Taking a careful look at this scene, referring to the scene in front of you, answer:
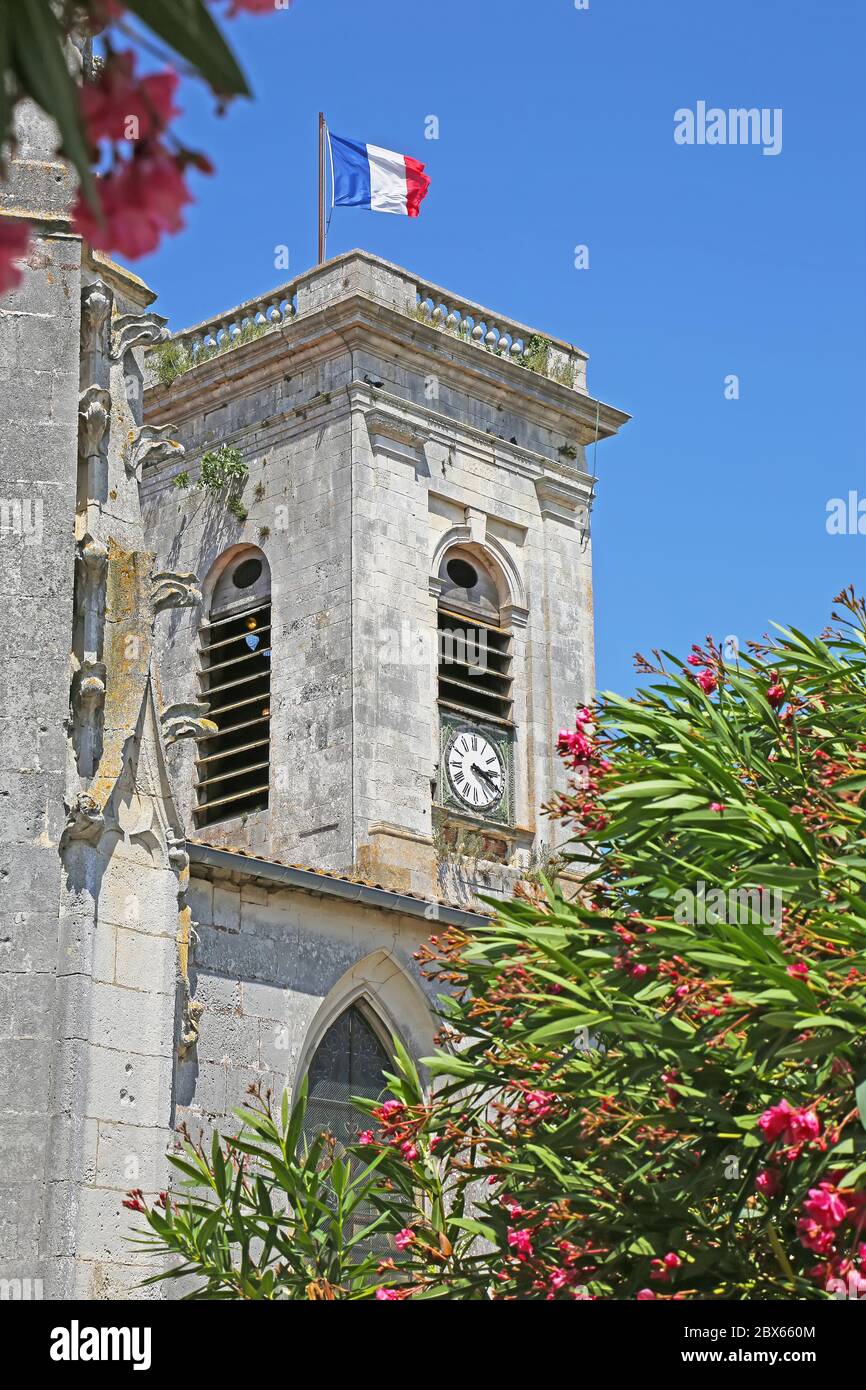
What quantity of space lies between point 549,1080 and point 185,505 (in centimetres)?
1757

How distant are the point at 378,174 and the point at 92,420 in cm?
1563

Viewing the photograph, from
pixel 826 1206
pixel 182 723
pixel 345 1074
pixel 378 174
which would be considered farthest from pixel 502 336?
pixel 826 1206

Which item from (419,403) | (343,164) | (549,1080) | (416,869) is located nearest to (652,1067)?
(549,1080)

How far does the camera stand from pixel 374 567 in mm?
22109

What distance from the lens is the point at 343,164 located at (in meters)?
24.7

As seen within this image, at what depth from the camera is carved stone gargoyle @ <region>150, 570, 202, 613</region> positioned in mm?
10422

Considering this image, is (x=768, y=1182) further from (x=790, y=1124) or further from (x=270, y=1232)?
(x=270, y=1232)

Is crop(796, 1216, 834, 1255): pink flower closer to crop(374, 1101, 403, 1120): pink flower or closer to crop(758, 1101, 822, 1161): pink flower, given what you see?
crop(758, 1101, 822, 1161): pink flower

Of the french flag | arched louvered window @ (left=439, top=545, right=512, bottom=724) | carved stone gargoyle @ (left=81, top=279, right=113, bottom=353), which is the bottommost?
carved stone gargoyle @ (left=81, top=279, right=113, bottom=353)

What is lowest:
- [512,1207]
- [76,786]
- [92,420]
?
[512,1207]

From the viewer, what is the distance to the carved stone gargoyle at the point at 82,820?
372 inches

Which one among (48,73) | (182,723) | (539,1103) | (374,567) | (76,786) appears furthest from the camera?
(374,567)

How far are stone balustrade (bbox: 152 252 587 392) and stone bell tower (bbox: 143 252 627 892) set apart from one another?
0.11 feet

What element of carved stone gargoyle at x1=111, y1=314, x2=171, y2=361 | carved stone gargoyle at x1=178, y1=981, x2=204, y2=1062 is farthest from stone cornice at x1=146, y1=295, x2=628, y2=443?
carved stone gargoyle at x1=178, y1=981, x2=204, y2=1062
